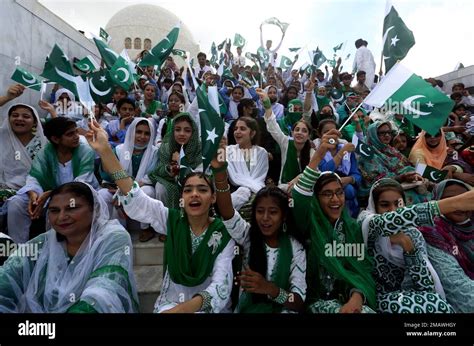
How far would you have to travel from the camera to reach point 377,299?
6.90ft

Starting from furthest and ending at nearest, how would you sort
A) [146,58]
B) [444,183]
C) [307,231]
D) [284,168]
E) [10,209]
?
1. [146,58]
2. [284,168]
3. [10,209]
4. [444,183]
5. [307,231]

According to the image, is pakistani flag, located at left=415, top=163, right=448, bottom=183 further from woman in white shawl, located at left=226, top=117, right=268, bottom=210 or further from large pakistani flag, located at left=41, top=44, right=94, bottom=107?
large pakistani flag, located at left=41, top=44, right=94, bottom=107

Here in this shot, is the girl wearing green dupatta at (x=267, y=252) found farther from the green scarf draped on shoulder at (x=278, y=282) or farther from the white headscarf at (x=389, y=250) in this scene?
the white headscarf at (x=389, y=250)

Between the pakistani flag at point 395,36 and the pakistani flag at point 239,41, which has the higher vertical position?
the pakistani flag at point 239,41

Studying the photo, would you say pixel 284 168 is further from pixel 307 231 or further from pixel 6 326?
pixel 6 326

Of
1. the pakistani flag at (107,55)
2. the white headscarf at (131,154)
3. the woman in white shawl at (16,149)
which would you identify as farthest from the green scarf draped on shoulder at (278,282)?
the pakistani flag at (107,55)

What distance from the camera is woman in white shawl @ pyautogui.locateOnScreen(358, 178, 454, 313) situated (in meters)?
1.96

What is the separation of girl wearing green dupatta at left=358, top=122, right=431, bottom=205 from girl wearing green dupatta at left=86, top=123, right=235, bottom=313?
220 cm

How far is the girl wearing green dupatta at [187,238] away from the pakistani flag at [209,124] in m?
0.16

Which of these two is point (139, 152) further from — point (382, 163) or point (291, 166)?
point (382, 163)

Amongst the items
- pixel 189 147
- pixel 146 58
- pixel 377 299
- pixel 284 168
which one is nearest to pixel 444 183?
pixel 377 299

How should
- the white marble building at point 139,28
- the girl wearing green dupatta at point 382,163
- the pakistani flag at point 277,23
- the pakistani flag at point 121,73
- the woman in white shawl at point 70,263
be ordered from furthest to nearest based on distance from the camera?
1. the white marble building at point 139,28
2. the pakistani flag at point 277,23
3. the pakistani flag at point 121,73
4. the girl wearing green dupatta at point 382,163
5. the woman in white shawl at point 70,263

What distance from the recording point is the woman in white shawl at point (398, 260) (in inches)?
77.3

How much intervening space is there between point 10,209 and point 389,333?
9.90 feet
